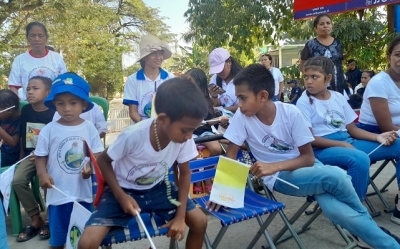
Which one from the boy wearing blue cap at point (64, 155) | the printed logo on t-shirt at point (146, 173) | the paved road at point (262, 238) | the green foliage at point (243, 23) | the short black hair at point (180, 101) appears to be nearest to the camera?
the short black hair at point (180, 101)

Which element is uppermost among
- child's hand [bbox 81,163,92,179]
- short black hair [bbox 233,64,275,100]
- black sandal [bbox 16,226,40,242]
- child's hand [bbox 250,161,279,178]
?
short black hair [bbox 233,64,275,100]

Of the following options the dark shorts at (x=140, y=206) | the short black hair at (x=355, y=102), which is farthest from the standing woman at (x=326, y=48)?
the dark shorts at (x=140, y=206)

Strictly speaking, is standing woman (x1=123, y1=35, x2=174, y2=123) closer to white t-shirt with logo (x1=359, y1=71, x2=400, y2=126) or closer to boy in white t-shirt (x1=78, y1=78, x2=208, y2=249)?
boy in white t-shirt (x1=78, y1=78, x2=208, y2=249)

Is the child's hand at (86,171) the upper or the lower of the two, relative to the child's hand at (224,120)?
lower

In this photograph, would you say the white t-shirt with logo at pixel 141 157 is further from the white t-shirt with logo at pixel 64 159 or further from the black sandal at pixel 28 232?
the black sandal at pixel 28 232

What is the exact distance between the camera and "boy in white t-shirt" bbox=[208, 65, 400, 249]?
228 cm

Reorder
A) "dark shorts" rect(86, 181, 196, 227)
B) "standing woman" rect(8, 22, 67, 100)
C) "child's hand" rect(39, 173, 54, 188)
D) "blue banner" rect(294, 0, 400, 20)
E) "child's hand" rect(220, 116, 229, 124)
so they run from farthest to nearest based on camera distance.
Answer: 1. "blue banner" rect(294, 0, 400, 20)
2. "standing woman" rect(8, 22, 67, 100)
3. "child's hand" rect(220, 116, 229, 124)
4. "child's hand" rect(39, 173, 54, 188)
5. "dark shorts" rect(86, 181, 196, 227)

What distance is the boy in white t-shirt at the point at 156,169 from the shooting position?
1.94 meters

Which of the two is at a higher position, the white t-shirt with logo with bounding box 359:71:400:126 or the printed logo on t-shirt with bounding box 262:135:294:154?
the white t-shirt with logo with bounding box 359:71:400:126

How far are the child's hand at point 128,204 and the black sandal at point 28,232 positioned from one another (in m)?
1.73

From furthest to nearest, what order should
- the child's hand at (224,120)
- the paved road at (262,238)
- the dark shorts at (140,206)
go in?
the child's hand at (224,120) < the paved road at (262,238) < the dark shorts at (140,206)

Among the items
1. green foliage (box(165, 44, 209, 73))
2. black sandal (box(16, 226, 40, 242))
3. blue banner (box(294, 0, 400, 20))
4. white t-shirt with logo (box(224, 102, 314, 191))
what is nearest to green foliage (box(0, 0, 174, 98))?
green foliage (box(165, 44, 209, 73))

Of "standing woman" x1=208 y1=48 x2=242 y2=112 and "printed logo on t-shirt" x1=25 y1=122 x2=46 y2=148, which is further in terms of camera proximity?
"standing woman" x1=208 y1=48 x2=242 y2=112

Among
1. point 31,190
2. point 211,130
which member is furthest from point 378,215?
point 31,190
